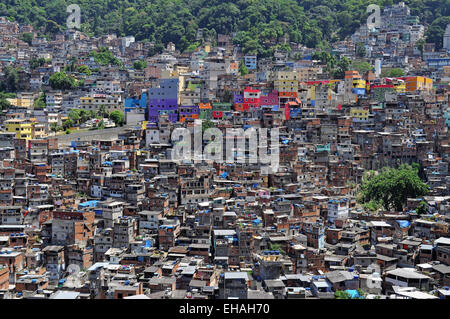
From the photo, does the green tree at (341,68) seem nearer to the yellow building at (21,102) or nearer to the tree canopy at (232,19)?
the tree canopy at (232,19)

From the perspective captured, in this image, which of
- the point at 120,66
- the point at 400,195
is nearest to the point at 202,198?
the point at 400,195

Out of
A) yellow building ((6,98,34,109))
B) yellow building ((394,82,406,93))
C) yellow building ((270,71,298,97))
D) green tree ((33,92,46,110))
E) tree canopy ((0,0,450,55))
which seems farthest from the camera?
tree canopy ((0,0,450,55))

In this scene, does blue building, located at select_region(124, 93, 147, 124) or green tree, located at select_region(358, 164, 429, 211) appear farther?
blue building, located at select_region(124, 93, 147, 124)

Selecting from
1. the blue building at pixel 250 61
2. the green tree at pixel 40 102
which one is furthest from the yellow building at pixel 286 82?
the green tree at pixel 40 102

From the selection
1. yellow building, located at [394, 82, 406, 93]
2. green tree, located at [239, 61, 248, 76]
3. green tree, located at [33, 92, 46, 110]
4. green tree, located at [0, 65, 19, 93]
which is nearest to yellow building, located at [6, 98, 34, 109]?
green tree, located at [33, 92, 46, 110]

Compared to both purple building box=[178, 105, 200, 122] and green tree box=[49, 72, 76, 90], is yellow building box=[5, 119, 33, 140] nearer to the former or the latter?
purple building box=[178, 105, 200, 122]
